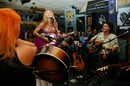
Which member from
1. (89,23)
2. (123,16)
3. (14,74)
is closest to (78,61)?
(123,16)

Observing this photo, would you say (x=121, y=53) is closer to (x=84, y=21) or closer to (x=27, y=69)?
(x=84, y=21)

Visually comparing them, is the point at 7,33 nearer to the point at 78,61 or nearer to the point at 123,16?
the point at 78,61

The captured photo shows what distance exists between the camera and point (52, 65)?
5.68 feet

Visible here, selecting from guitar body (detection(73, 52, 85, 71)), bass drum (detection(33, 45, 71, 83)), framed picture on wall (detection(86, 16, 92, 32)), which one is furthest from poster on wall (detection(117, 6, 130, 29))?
bass drum (detection(33, 45, 71, 83))

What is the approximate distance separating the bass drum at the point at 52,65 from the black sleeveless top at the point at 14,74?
338 millimetres

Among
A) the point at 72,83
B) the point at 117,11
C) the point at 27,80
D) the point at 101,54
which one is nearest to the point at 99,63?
the point at 101,54

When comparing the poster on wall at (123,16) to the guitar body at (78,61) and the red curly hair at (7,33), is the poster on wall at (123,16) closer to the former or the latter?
the guitar body at (78,61)

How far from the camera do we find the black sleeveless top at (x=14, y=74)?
3.78ft

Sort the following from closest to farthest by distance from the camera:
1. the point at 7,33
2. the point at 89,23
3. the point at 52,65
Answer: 1. the point at 7,33
2. the point at 52,65
3. the point at 89,23

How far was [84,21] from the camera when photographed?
618cm

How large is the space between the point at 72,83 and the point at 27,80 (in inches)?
109

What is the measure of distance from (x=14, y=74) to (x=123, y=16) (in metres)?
3.97

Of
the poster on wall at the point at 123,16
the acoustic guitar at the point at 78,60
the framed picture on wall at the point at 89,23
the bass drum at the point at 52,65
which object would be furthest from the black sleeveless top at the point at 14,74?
the framed picture on wall at the point at 89,23

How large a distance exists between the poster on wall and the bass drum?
3162mm
